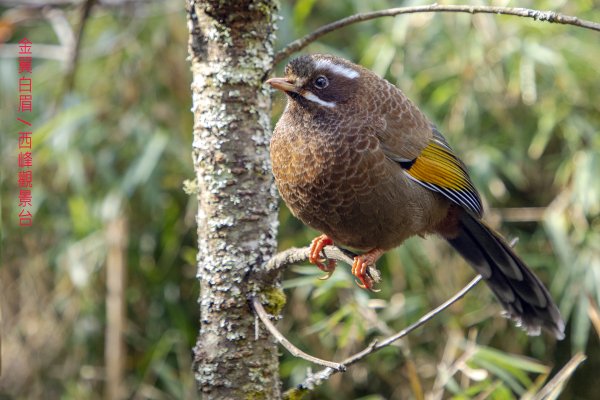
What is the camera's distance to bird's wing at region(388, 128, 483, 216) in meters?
3.37

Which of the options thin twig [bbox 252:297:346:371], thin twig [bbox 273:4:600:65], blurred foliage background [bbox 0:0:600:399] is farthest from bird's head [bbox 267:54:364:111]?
blurred foliage background [bbox 0:0:600:399]

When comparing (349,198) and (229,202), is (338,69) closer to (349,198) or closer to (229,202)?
(349,198)

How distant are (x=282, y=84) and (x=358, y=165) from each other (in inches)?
16.2

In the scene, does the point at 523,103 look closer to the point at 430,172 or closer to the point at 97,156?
the point at 430,172

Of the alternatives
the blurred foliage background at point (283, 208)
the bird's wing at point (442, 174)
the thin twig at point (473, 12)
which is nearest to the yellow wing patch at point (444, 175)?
the bird's wing at point (442, 174)

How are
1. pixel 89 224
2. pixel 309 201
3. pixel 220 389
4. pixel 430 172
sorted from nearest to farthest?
1. pixel 220 389
2. pixel 309 201
3. pixel 430 172
4. pixel 89 224

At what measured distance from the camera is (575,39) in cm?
521

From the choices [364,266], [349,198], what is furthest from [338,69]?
[364,266]

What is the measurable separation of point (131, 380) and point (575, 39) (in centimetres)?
361

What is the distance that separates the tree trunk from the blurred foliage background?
6.55 ft

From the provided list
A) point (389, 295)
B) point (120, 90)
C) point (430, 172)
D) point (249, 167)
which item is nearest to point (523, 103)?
point (389, 295)

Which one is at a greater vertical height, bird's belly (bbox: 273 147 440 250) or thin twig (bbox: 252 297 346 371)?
bird's belly (bbox: 273 147 440 250)

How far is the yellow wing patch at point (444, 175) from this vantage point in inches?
133

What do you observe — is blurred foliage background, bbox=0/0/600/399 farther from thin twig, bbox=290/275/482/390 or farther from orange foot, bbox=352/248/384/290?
thin twig, bbox=290/275/482/390
